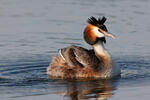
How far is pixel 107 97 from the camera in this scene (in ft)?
50.6

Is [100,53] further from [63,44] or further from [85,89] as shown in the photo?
[63,44]

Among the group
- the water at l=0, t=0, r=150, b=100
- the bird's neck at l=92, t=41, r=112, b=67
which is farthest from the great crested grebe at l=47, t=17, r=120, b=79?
the water at l=0, t=0, r=150, b=100

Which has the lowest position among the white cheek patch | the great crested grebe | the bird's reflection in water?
the bird's reflection in water

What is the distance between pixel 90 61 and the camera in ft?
58.3

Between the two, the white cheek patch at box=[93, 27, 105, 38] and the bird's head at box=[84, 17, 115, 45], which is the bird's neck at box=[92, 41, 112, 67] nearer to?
the bird's head at box=[84, 17, 115, 45]

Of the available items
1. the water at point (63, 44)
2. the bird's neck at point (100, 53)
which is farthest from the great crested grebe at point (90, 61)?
the water at point (63, 44)

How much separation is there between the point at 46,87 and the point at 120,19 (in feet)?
29.4

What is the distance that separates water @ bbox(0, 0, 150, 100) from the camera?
52.8 feet

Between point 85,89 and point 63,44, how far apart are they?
211 inches

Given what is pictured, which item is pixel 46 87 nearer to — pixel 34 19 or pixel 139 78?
pixel 139 78

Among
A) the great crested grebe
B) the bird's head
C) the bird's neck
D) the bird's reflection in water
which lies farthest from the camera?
the bird's neck

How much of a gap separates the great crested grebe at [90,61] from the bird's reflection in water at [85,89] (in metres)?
0.39

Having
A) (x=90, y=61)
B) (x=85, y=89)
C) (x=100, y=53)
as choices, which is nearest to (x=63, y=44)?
(x=100, y=53)

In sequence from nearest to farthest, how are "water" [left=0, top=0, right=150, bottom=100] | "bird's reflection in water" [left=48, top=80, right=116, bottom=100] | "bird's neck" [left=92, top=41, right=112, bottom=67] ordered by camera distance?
"bird's reflection in water" [left=48, top=80, right=116, bottom=100]
"water" [left=0, top=0, right=150, bottom=100]
"bird's neck" [left=92, top=41, right=112, bottom=67]
